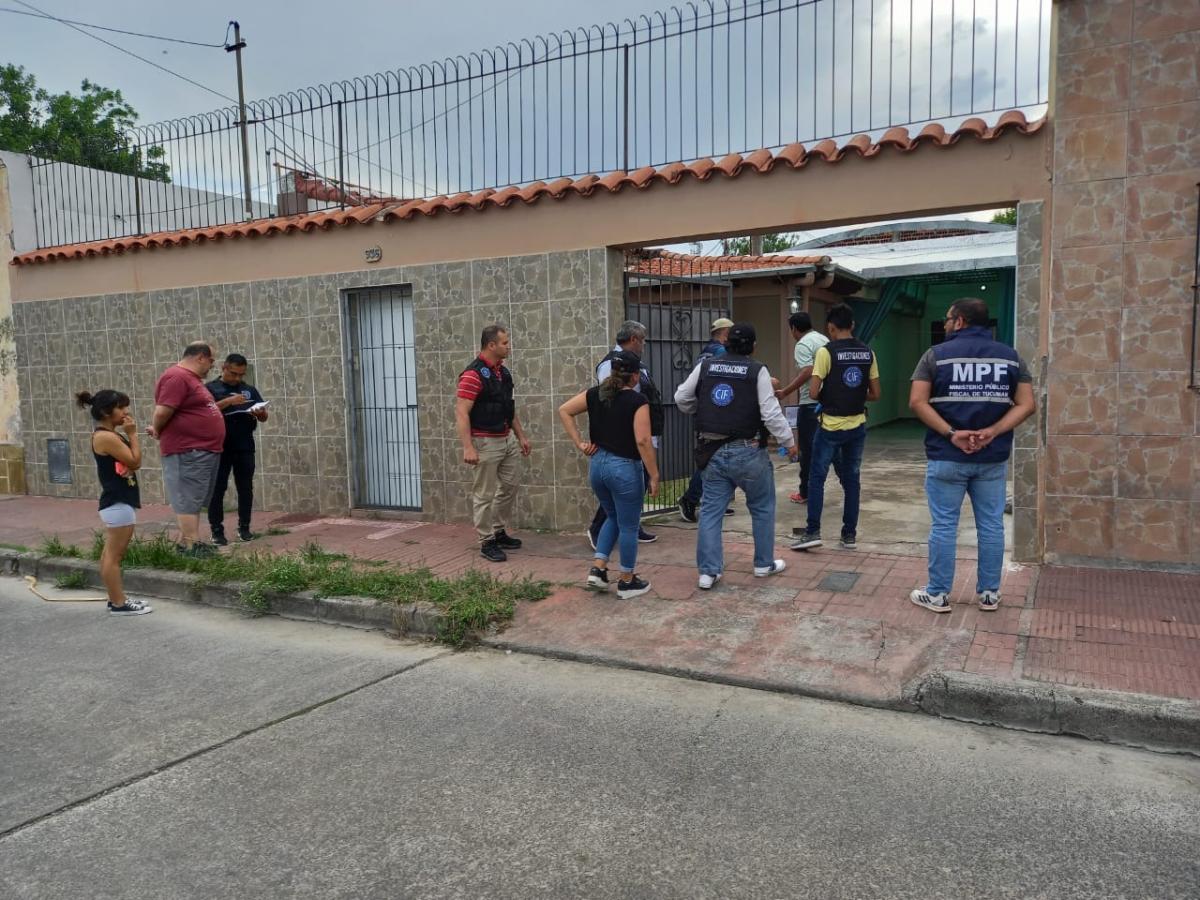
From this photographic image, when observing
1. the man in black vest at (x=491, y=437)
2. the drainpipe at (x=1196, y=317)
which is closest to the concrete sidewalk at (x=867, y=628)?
the man in black vest at (x=491, y=437)

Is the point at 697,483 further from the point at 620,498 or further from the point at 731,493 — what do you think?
the point at 620,498

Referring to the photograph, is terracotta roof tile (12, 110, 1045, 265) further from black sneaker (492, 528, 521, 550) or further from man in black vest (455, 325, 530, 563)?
black sneaker (492, 528, 521, 550)

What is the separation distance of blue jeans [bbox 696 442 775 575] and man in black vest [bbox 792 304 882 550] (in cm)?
98

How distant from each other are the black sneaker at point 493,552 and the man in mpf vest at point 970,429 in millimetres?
3137

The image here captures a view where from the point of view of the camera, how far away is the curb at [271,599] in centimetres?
561

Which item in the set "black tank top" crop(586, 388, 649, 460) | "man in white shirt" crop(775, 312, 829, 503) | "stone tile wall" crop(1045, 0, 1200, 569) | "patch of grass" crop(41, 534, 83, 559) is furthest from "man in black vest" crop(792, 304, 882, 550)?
"patch of grass" crop(41, 534, 83, 559)

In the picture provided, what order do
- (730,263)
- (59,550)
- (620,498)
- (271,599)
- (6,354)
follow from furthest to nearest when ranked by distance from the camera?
(730,263)
(6,354)
(59,550)
(271,599)
(620,498)

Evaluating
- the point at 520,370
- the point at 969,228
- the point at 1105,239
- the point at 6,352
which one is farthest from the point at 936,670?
the point at 969,228

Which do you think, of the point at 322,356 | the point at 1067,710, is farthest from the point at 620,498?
the point at 322,356

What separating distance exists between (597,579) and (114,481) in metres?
3.41

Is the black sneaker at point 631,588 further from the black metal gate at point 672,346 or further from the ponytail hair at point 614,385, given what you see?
the black metal gate at point 672,346

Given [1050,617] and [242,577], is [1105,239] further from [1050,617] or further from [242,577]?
[242,577]

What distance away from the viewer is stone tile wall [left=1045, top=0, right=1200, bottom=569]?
562cm

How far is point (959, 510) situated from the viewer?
5199 mm
